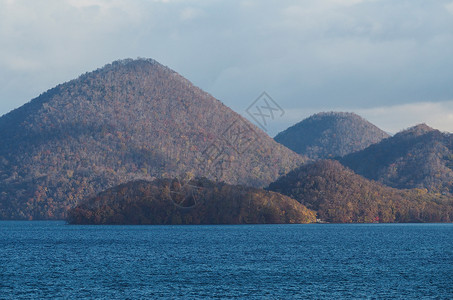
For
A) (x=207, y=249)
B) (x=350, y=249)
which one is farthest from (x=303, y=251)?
(x=207, y=249)

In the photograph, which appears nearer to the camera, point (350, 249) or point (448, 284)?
point (448, 284)

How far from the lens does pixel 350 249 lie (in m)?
126

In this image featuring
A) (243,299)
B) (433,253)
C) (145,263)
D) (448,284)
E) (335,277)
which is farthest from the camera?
(433,253)

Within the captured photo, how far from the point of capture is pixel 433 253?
119m

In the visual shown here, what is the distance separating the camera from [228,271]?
8888cm

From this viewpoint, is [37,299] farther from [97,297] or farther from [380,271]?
[380,271]

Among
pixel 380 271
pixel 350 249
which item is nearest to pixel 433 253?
pixel 350 249

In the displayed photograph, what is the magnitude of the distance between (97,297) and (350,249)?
2762 inches

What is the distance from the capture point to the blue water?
71500 mm

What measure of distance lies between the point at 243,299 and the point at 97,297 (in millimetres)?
16234

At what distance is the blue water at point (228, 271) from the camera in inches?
2815

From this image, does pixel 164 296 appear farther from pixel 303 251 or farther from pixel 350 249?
pixel 350 249

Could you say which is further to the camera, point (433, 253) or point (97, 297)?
point (433, 253)

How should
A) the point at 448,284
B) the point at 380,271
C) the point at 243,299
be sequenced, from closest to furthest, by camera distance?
1. the point at 243,299
2. the point at 448,284
3. the point at 380,271
